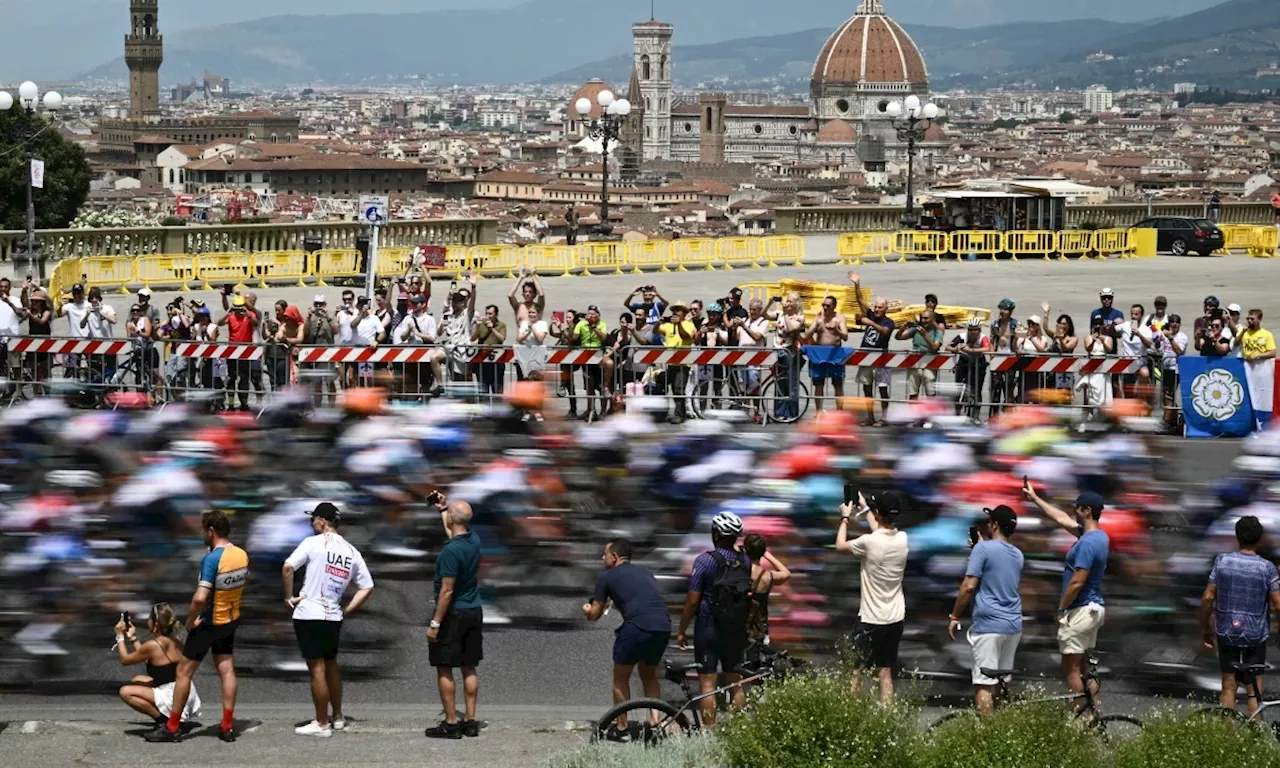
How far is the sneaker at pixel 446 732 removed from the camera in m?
11.2

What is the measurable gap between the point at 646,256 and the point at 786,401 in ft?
53.5

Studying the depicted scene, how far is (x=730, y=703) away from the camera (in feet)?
35.4

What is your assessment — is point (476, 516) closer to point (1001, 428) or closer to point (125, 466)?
point (125, 466)

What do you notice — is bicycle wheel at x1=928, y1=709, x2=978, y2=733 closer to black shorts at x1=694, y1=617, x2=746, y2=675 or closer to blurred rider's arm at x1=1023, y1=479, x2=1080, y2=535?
black shorts at x1=694, y1=617, x2=746, y2=675

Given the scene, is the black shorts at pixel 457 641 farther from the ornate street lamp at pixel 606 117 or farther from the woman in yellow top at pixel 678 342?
the ornate street lamp at pixel 606 117

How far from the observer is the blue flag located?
1919 cm

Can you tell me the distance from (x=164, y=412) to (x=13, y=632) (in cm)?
287

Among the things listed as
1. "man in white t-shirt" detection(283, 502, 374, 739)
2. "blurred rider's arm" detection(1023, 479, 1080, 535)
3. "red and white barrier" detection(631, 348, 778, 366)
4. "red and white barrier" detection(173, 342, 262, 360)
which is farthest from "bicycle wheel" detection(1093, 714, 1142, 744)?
"red and white barrier" detection(173, 342, 262, 360)

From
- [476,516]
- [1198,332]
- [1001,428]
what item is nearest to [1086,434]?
[1001,428]

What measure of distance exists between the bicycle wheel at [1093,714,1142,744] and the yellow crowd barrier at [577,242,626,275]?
2397 centimetres

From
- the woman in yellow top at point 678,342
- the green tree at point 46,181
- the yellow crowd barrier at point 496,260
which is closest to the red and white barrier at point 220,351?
the woman in yellow top at point 678,342

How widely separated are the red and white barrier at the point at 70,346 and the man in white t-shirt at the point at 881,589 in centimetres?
1074

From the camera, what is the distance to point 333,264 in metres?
33.0

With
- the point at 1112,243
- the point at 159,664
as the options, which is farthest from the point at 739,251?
the point at 159,664
